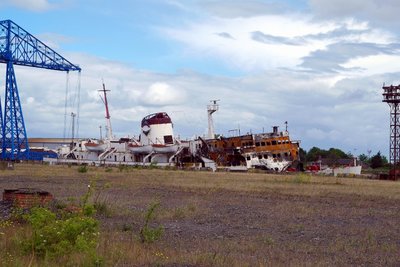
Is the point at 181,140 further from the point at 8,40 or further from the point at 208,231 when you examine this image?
the point at 208,231

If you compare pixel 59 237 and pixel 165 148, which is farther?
pixel 165 148

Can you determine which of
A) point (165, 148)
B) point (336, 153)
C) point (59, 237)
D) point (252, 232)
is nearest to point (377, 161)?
point (336, 153)

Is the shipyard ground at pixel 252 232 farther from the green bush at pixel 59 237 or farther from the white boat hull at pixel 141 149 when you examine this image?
the white boat hull at pixel 141 149

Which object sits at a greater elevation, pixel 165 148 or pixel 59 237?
pixel 165 148

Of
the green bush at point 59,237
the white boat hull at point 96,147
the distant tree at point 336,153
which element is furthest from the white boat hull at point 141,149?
the green bush at point 59,237

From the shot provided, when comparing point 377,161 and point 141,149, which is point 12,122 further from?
point 377,161

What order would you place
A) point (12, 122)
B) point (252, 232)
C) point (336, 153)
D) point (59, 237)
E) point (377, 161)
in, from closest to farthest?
point (59, 237) → point (252, 232) → point (12, 122) → point (377, 161) → point (336, 153)

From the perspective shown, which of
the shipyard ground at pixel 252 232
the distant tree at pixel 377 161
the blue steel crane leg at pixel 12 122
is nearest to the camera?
the shipyard ground at pixel 252 232

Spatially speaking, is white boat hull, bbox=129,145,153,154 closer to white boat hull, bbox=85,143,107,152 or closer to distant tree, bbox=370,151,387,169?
white boat hull, bbox=85,143,107,152

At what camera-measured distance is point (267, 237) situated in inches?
563

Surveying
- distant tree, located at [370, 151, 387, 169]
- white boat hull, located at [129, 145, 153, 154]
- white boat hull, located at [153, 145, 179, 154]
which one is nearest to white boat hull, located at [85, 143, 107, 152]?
white boat hull, located at [129, 145, 153, 154]

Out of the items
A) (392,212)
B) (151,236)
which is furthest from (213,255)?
(392,212)

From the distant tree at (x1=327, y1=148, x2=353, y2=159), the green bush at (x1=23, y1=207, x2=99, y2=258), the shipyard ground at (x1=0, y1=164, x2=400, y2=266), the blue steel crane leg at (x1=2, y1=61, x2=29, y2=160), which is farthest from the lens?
the distant tree at (x1=327, y1=148, x2=353, y2=159)

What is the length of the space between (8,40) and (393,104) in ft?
128
